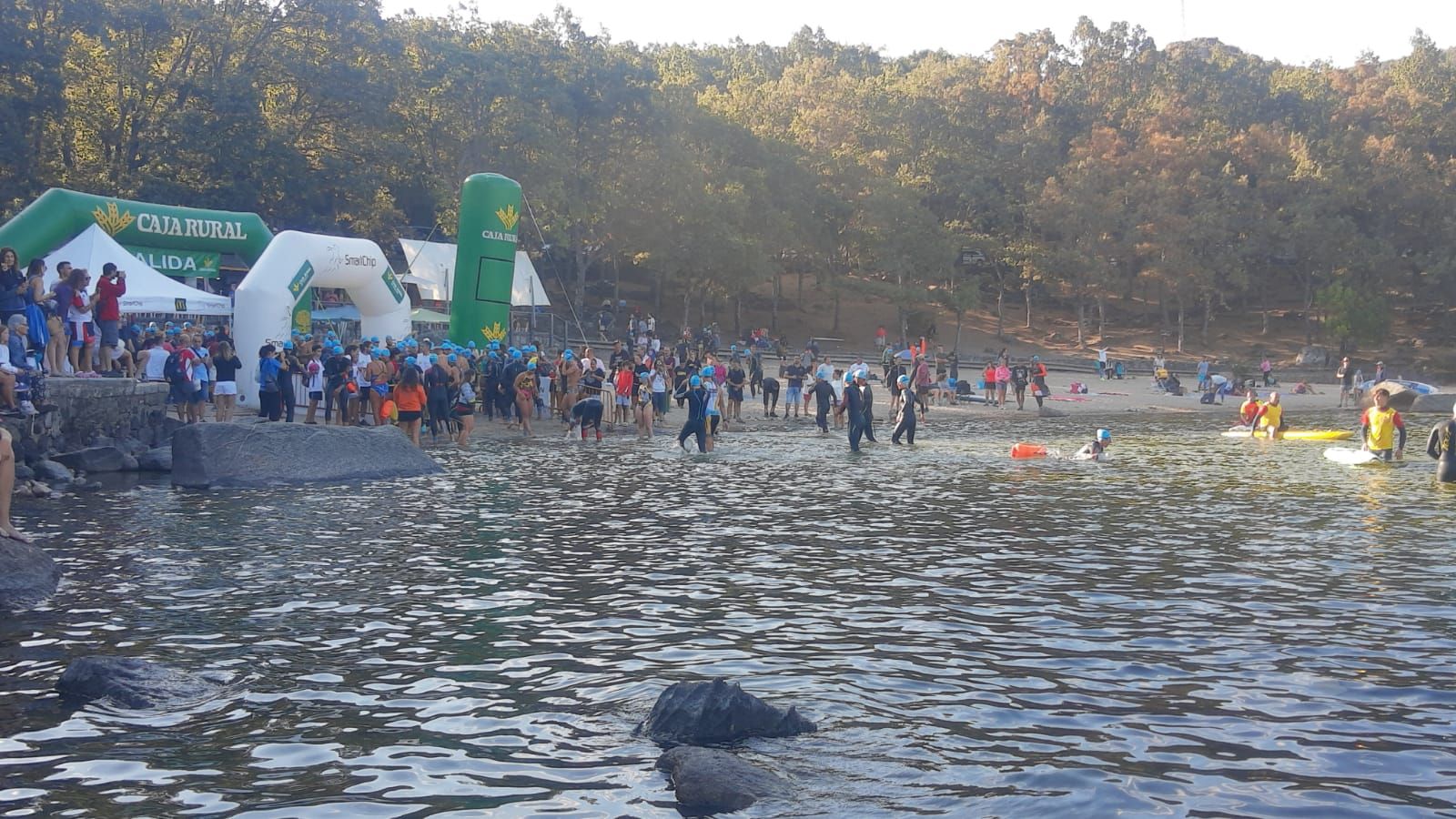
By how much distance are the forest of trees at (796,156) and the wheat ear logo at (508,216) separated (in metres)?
11.7

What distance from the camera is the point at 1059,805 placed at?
6.29 meters

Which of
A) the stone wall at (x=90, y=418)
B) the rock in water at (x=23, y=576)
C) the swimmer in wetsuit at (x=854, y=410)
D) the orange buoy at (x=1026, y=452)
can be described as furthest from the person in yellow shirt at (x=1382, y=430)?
the stone wall at (x=90, y=418)

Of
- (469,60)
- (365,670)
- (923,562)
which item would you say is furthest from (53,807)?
(469,60)

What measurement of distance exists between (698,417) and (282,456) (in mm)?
7588

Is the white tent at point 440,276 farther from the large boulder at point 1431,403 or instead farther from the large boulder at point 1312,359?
the large boulder at point 1312,359

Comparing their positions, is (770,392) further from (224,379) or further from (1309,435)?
(224,379)

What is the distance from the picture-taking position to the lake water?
6566 millimetres

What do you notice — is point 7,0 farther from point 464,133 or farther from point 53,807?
point 53,807

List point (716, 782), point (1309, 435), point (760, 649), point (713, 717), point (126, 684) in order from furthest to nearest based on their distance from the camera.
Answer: point (1309, 435)
point (760, 649)
point (126, 684)
point (713, 717)
point (716, 782)

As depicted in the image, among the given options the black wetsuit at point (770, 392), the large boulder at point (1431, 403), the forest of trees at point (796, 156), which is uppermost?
the forest of trees at point (796, 156)

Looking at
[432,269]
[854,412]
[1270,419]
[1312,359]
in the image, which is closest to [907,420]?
[854,412]

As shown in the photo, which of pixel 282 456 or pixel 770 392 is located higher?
pixel 770 392

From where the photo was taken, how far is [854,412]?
23844 millimetres

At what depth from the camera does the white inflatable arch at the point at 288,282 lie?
26.5 meters
